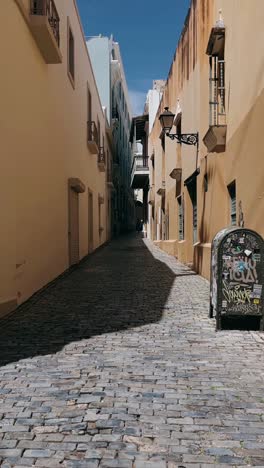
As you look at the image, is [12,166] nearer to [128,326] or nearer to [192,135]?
[128,326]

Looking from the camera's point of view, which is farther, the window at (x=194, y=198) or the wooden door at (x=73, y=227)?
the window at (x=194, y=198)

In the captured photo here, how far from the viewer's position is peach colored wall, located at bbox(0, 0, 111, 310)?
22.5 ft

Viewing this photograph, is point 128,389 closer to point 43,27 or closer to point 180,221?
point 43,27

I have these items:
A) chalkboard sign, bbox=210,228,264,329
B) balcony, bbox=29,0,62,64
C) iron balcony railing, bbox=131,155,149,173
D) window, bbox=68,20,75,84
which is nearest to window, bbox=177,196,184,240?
window, bbox=68,20,75,84

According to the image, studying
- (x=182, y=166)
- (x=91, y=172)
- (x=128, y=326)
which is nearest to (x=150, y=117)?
(x=91, y=172)

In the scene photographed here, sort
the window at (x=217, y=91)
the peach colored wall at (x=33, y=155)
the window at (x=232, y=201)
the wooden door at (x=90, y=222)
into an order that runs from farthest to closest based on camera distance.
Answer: the wooden door at (x=90, y=222) → the window at (x=217, y=91) → the window at (x=232, y=201) → the peach colored wall at (x=33, y=155)

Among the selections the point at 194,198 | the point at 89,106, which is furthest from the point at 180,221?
the point at 89,106

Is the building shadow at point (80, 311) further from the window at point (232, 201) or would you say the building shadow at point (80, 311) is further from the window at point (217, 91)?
the window at point (217, 91)

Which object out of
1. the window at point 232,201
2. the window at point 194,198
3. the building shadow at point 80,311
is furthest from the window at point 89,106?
the window at point 232,201

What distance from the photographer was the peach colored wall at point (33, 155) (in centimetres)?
687

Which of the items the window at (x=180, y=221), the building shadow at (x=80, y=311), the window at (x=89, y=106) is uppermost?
the window at (x=89, y=106)

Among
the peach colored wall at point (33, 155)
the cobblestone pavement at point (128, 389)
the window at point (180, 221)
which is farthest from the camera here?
the window at point (180, 221)

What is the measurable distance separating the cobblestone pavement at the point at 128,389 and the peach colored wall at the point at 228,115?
2.31 meters

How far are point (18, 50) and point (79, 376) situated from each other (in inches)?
207
